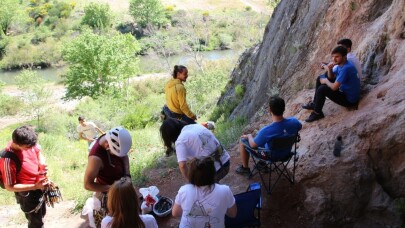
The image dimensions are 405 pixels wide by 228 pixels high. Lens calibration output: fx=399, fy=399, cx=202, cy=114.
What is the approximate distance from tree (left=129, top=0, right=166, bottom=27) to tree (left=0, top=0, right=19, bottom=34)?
19984 millimetres

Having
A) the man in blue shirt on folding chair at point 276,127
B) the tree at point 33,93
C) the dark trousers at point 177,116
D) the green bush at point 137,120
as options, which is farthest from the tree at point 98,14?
the man in blue shirt on folding chair at point 276,127

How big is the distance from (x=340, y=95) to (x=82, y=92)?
3434 cm

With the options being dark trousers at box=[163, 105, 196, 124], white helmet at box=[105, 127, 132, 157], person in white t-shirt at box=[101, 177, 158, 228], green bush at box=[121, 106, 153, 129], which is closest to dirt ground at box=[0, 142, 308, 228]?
dark trousers at box=[163, 105, 196, 124]

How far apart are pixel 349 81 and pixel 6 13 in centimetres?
7259

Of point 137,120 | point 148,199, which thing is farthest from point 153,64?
point 148,199

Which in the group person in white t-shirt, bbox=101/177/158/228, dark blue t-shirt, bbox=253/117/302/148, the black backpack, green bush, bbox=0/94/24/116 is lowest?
green bush, bbox=0/94/24/116

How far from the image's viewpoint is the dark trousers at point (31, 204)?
16.2 ft

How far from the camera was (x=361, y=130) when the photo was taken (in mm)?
5332

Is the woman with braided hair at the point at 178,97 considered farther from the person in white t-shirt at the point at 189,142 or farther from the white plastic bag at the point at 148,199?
the person in white t-shirt at the point at 189,142

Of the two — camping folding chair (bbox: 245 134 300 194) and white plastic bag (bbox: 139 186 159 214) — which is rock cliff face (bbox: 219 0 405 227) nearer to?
camping folding chair (bbox: 245 134 300 194)

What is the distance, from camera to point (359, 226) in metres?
4.88

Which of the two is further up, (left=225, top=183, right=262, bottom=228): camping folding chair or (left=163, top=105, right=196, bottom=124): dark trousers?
(left=225, top=183, right=262, bottom=228): camping folding chair

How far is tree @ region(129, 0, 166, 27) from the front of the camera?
6788 centimetres

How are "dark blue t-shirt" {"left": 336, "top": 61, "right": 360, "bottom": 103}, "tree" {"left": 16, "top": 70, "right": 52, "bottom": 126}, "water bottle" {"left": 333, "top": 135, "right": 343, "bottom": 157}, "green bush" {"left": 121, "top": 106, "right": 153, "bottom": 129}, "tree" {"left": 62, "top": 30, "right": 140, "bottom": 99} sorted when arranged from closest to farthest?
"water bottle" {"left": 333, "top": 135, "right": 343, "bottom": 157}, "dark blue t-shirt" {"left": 336, "top": 61, "right": 360, "bottom": 103}, "green bush" {"left": 121, "top": 106, "right": 153, "bottom": 129}, "tree" {"left": 16, "top": 70, "right": 52, "bottom": 126}, "tree" {"left": 62, "top": 30, "right": 140, "bottom": 99}
